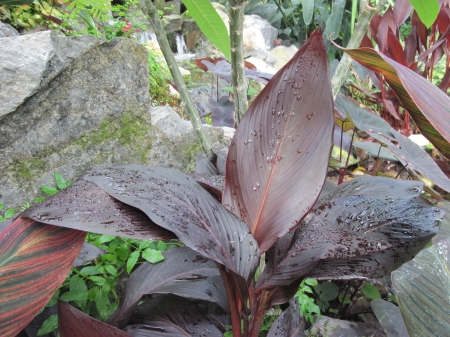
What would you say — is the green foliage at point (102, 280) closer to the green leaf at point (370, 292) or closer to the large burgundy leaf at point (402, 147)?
the green leaf at point (370, 292)

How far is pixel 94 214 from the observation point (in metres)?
0.49

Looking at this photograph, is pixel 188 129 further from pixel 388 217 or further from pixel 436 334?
pixel 436 334

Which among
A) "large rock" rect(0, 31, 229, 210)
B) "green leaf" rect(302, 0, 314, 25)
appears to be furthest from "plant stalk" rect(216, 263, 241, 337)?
"green leaf" rect(302, 0, 314, 25)

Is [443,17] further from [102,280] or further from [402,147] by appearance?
[102,280]

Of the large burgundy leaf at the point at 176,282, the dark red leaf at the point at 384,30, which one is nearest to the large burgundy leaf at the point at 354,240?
the large burgundy leaf at the point at 176,282

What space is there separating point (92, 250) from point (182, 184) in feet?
0.84

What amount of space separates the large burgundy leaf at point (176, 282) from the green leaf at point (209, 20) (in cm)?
47

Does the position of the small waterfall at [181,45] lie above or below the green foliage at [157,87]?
below

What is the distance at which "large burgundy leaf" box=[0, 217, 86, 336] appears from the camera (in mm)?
456

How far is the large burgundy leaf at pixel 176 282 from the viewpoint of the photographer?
0.65 m

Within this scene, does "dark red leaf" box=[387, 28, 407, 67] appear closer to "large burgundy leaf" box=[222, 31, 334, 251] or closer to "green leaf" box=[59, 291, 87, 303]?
"large burgundy leaf" box=[222, 31, 334, 251]

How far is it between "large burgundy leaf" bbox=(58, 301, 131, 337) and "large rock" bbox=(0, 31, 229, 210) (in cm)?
93

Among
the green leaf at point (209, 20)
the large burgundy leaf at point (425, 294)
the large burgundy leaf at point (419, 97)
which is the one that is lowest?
the large burgundy leaf at point (425, 294)

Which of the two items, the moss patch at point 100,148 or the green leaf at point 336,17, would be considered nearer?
the moss patch at point 100,148
